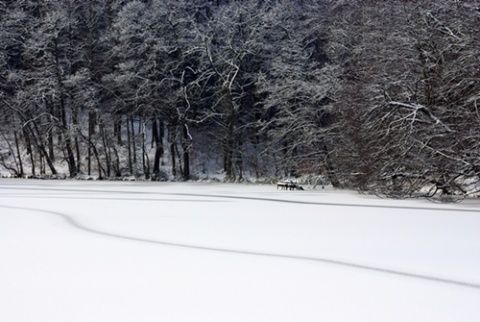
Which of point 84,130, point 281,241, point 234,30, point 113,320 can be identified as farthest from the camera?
point 84,130

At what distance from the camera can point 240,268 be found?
16.6 feet

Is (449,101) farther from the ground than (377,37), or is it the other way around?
(377,37)

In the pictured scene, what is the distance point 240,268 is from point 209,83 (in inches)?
1090

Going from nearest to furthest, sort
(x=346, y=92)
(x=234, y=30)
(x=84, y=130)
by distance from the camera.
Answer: (x=346, y=92), (x=234, y=30), (x=84, y=130)

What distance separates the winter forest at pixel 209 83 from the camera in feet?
54.5

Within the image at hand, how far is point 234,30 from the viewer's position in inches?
1101

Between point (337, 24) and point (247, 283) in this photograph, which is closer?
point (247, 283)

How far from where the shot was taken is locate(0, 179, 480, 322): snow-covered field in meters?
3.75

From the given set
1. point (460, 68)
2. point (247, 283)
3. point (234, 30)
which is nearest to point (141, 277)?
point (247, 283)

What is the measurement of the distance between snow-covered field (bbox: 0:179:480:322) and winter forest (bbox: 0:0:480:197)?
809cm

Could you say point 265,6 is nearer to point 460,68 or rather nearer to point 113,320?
point 460,68

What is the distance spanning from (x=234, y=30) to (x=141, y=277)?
24905 mm

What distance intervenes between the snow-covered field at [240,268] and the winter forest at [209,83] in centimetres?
809

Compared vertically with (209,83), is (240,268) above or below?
below
